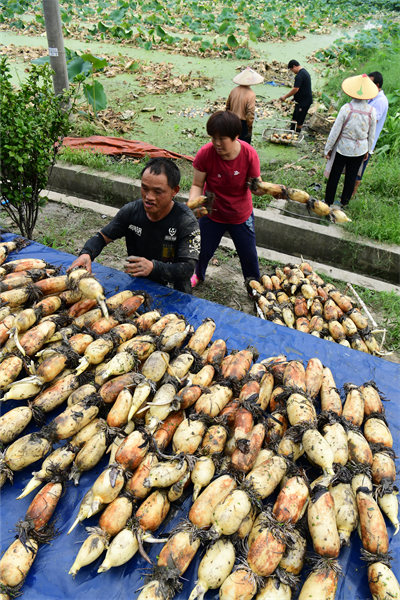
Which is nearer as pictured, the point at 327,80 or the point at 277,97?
the point at 277,97

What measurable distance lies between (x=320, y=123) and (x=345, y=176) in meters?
3.43

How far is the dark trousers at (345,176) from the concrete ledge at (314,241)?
650mm

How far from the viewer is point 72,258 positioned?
3.40 meters

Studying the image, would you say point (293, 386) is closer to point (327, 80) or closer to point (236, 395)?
point (236, 395)

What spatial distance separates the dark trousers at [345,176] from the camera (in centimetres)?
559

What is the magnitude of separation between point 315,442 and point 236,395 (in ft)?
1.71

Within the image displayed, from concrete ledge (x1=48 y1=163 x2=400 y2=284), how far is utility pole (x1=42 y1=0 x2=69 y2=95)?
7.78 ft

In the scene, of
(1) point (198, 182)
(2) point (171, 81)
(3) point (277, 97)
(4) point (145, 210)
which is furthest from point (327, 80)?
(4) point (145, 210)

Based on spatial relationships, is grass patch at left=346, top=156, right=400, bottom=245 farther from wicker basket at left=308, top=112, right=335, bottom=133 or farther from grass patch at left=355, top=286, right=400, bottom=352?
wicker basket at left=308, top=112, right=335, bottom=133

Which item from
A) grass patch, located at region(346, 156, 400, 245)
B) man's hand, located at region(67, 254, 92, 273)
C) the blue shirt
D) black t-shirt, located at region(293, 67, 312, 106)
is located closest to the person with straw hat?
grass patch, located at region(346, 156, 400, 245)

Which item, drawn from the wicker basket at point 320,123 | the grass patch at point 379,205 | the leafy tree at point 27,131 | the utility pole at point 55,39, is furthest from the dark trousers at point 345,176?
the utility pole at point 55,39

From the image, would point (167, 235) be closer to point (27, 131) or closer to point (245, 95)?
point (27, 131)

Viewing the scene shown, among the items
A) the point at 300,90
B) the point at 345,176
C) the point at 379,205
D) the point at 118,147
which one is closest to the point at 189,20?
the point at 300,90

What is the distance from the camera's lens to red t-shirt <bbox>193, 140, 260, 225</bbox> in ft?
12.1
